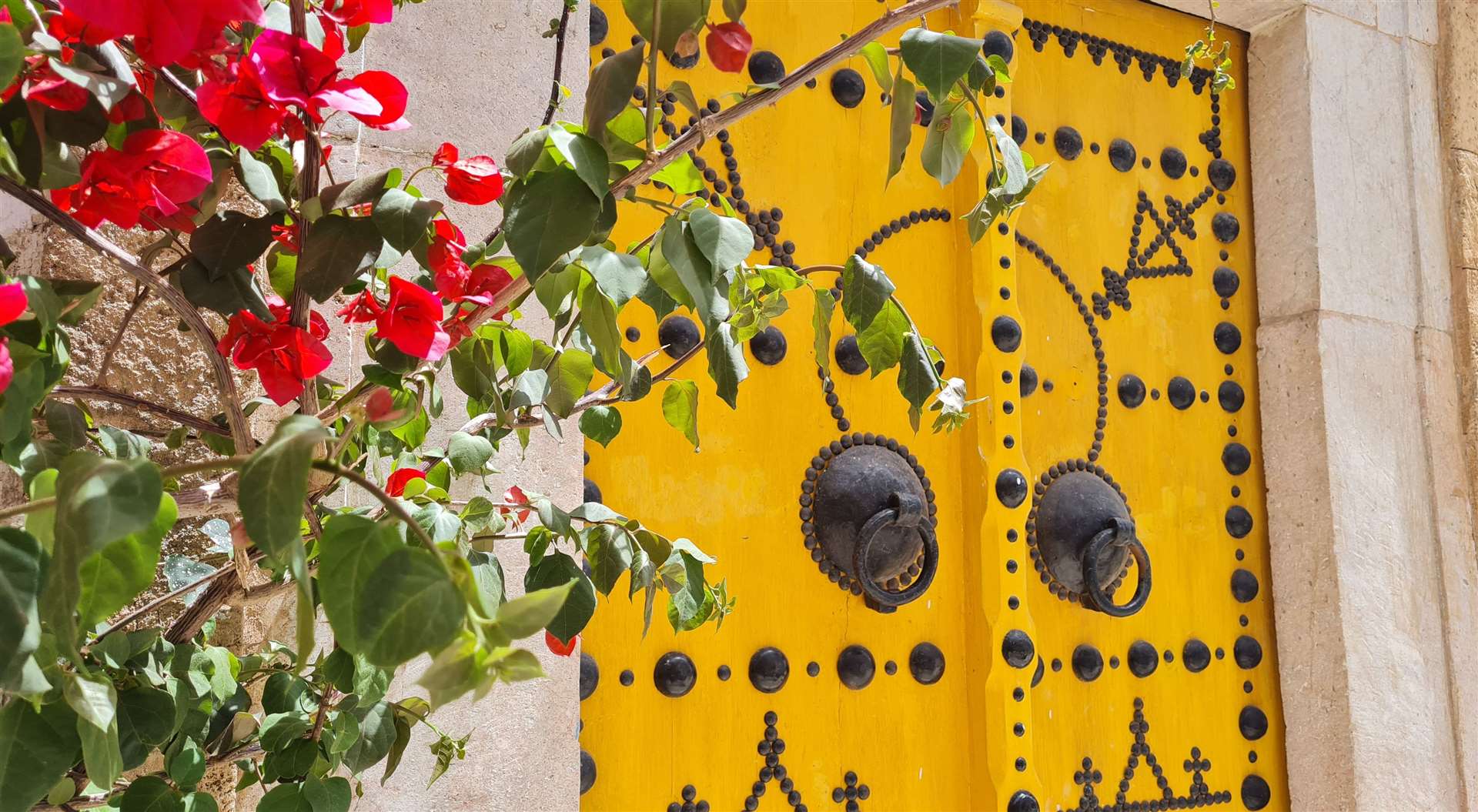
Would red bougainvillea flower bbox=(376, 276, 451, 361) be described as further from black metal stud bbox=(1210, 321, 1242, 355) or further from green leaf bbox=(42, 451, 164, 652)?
black metal stud bbox=(1210, 321, 1242, 355)

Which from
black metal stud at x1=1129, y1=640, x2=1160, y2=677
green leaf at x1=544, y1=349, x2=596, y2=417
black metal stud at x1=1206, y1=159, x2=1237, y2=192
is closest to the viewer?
green leaf at x1=544, y1=349, x2=596, y2=417

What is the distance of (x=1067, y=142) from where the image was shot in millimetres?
2160

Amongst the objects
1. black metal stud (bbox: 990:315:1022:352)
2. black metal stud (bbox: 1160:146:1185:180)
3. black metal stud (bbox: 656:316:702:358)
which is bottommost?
black metal stud (bbox: 656:316:702:358)

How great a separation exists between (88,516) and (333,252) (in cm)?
24

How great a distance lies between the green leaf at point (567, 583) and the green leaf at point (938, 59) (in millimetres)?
333

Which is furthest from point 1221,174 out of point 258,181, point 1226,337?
point 258,181

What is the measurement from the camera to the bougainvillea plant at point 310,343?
0.38m

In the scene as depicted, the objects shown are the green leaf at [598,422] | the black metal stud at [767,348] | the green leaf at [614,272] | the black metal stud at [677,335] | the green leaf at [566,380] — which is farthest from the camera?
the black metal stud at [767,348]

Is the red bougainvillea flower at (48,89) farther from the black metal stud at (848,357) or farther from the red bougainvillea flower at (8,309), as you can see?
the black metal stud at (848,357)

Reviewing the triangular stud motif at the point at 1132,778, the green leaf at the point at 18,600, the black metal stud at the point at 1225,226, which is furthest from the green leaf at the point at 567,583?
the black metal stud at the point at 1225,226

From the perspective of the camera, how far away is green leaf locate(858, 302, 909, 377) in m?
0.70

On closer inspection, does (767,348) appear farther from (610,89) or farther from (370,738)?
(610,89)

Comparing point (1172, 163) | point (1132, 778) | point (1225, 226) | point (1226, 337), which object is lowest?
point (1132, 778)

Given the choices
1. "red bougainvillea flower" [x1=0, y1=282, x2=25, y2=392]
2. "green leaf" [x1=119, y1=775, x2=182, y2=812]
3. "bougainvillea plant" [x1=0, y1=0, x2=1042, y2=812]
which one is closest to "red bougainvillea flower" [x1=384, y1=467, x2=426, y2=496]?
"bougainvillea plant" [x1=0, y1=0, x2=1042, y2=812]
